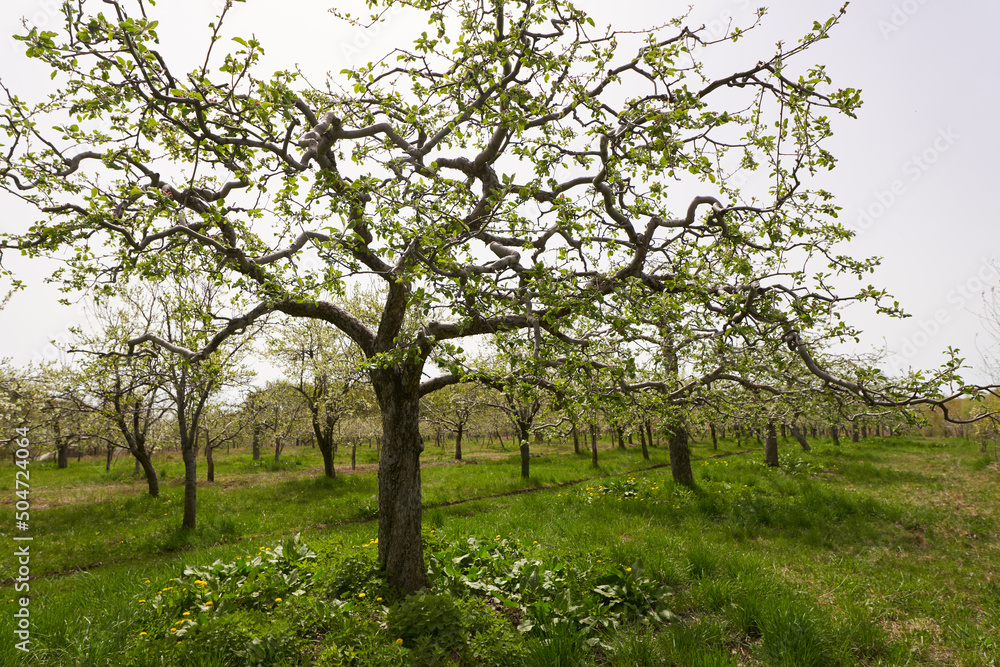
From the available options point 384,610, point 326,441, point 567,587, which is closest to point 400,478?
point 384,610

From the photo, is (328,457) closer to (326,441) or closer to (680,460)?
(326,441)

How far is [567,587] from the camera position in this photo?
21.3 ft

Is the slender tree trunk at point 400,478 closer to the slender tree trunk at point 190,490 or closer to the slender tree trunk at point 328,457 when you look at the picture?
the slender tree trunk at point 190,490

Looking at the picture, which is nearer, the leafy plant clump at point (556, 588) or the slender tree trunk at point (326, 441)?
the leafy plant clump at point (556, 588)

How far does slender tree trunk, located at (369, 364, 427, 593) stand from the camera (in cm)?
693

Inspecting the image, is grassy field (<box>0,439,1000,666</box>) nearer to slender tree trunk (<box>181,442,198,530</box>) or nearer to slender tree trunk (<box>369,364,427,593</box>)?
slender tree trunk (<box>369,364,427,593</box>)

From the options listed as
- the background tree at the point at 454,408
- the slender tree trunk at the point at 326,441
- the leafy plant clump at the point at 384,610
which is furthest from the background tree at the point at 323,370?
the leafy plant clump at the point at 384,610

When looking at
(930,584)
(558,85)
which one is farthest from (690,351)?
(930,584)

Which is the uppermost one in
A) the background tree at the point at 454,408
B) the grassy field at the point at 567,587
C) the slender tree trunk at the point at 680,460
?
the background tree at the point at 454,408

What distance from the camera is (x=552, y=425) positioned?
21.6 feet

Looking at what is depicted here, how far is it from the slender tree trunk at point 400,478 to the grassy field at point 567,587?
441mm

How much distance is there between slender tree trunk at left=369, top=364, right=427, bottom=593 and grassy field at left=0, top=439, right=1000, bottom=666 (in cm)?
44

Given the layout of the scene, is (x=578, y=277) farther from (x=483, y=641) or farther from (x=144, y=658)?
(x=144, y=658)

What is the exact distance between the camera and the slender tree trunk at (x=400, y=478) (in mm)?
6934
